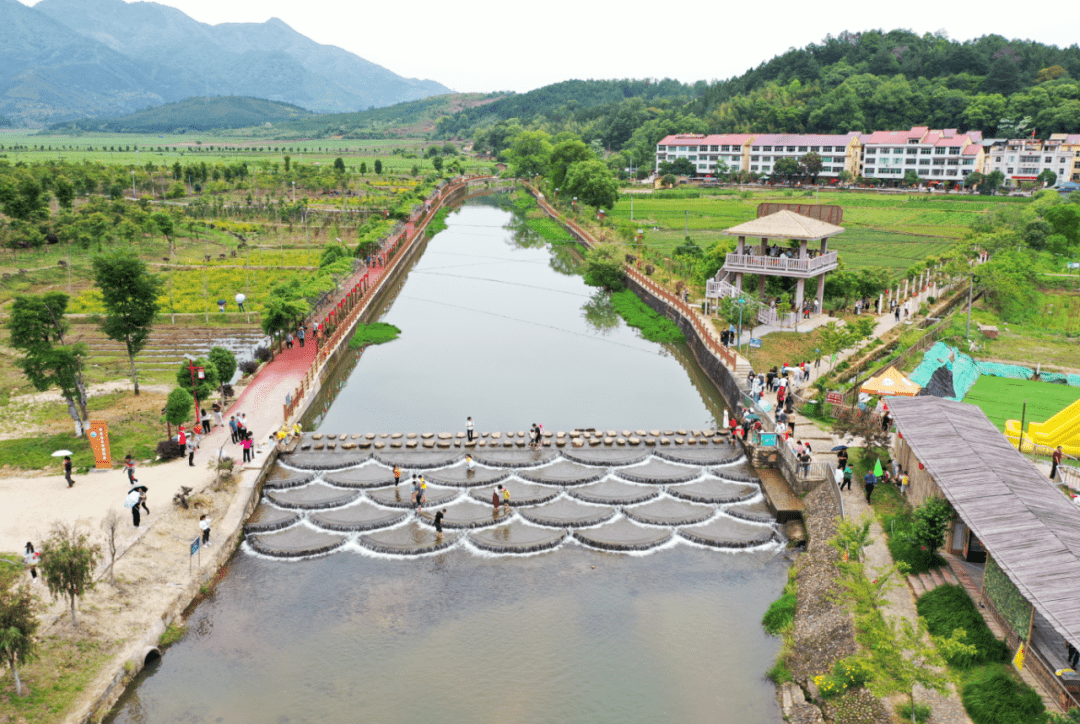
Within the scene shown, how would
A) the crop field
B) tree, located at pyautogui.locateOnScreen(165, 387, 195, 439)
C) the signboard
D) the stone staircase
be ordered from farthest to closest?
A: the crop field < tree, located at pyautogui.locateOnScreen(165, 387, 195, 439) < the signboard < the stone staircase

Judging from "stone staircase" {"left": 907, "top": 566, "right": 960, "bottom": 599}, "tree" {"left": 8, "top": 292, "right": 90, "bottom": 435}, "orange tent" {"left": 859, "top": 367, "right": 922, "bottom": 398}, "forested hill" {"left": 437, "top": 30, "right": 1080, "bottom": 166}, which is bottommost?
"stone staircase" {"left": 907, "top": 566, "right": 960, "bottom": 599}

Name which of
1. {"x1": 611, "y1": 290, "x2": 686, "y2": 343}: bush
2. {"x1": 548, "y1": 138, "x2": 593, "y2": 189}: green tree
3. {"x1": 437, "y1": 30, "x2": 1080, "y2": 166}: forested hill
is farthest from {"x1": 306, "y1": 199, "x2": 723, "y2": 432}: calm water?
{"x1": 437, "y1": 30, "x2": 1080, "y2": 166}: forested hill

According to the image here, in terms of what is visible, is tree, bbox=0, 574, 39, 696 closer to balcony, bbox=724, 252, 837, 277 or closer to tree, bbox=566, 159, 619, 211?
balcony, bbox=724, 252, 837, 277

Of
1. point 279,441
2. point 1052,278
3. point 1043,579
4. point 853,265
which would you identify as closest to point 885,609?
point 1043,579

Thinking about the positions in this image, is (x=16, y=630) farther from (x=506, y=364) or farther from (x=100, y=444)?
(x=506, y=364)

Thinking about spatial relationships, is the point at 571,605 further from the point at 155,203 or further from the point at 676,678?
the point at 155,203

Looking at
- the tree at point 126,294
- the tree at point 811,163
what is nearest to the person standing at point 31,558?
the tree at point 126,294

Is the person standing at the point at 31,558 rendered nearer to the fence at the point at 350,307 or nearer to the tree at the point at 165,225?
the fence at the point at 350,307
